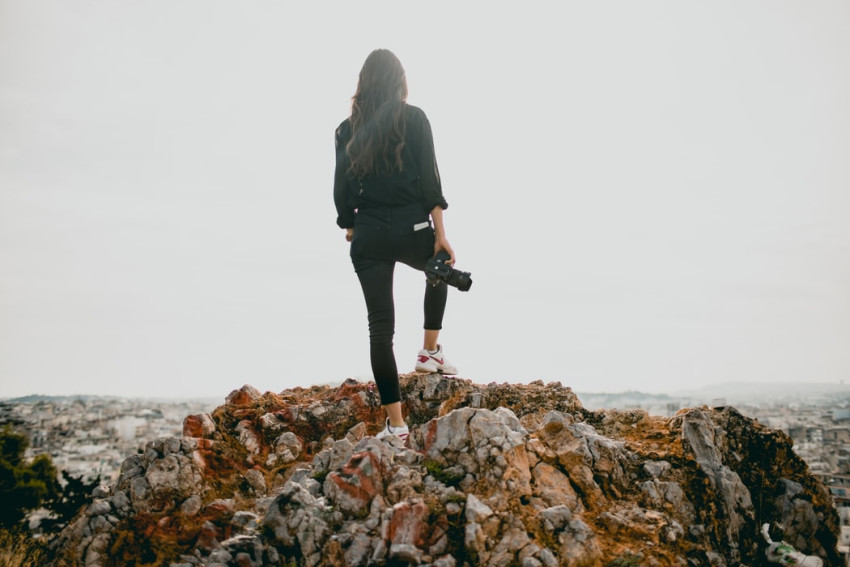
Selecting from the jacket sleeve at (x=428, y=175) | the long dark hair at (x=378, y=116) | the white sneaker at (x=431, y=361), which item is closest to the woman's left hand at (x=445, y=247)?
the jacket sleeve at (x=428, y=175)

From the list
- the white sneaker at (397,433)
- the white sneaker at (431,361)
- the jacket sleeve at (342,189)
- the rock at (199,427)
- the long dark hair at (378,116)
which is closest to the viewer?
the white sneaker at (397,433)

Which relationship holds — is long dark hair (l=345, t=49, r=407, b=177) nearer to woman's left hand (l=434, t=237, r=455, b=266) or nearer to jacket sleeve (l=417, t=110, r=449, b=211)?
jacket sleeve (l=417, t=110, r=449, b=211)

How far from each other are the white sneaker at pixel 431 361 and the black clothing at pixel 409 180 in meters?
1.94

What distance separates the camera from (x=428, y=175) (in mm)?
6078

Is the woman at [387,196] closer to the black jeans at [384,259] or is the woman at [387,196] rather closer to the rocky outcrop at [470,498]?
the black jeans at [384,259]

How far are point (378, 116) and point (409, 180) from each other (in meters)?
0.76

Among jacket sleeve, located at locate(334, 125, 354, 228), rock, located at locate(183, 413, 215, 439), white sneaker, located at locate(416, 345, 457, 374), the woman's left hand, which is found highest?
jacket sleeve, located at locate(334, 125, 354, 228)

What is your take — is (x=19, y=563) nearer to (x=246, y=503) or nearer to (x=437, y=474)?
(x=246, y=503)

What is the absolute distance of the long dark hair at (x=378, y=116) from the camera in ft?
19.7

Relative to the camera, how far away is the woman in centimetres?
593

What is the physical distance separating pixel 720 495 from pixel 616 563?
172cm

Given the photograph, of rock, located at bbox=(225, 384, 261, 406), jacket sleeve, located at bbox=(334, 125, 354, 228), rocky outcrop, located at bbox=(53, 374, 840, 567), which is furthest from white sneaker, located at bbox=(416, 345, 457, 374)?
rock, located at bbox=(225, 384, 261, 406)

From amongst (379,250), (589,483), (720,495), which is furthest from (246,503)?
(720,495)

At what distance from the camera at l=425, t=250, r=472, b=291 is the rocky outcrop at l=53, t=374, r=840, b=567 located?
4.41 ft
